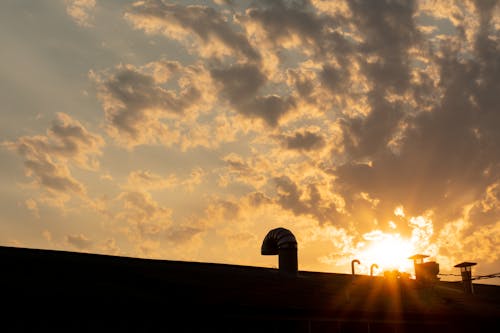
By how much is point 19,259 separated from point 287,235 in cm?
1377

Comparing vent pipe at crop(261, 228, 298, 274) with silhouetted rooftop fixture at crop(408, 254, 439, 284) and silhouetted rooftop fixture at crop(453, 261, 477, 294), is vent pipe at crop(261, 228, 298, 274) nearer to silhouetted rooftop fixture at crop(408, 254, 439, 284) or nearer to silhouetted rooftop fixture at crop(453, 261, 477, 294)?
silhouetted rooftop fixture at crop(408, 254, 439, 284)

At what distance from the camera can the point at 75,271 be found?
17.1 meters

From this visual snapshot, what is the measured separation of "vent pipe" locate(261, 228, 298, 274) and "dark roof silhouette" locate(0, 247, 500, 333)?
0.78 metres

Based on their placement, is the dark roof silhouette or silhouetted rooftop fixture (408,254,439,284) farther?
silhouetted rooftop fixture (408,254,439,284)

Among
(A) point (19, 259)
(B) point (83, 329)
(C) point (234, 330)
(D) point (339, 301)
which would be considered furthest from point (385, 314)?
(A) point (19, 259)

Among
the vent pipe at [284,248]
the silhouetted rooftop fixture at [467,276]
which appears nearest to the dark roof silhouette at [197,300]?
the vent pipe at [284,248]

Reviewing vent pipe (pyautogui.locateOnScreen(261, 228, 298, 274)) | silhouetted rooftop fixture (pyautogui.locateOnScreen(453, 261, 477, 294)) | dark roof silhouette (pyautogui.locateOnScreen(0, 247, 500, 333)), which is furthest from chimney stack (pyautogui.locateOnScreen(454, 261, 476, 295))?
vent pipe (pyautogui.locateOnScreen(261, 228, 298, 274))

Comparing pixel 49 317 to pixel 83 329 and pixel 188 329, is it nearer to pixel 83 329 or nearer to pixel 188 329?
pixel 83 329

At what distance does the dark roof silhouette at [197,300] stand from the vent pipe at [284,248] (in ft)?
2.57

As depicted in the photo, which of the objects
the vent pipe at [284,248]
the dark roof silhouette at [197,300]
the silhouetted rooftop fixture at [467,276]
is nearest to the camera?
the dark roof silhouette at [197,300]

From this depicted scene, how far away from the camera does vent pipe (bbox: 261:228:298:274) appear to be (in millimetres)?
26391

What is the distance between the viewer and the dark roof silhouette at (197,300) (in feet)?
47.2

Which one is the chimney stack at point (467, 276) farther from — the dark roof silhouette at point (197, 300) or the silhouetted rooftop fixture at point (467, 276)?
the dark roof silhouette at point (197, 300)

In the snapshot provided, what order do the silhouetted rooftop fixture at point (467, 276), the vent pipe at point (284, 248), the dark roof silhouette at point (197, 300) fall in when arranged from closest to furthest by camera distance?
1. the dark roof silhouette at point (197, 300)
2. the vent pipe at point (284, 248)
3. the silhouetted rooftop fixture at point (467, 276)
